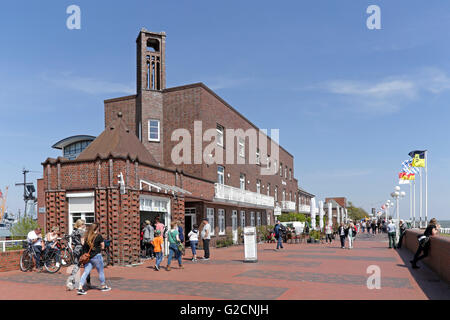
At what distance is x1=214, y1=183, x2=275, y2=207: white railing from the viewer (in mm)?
27778

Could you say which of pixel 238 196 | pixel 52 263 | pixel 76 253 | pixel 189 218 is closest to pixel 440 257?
pixel 76 253

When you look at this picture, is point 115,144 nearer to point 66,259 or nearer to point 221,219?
point 66,259

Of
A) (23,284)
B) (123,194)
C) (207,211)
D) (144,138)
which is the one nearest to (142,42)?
(144,138)

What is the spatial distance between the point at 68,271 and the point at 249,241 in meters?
6.33

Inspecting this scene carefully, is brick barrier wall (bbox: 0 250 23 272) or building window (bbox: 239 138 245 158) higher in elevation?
building window (bbox: 239 138 245 158)

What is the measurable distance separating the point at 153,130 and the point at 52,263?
15552mm

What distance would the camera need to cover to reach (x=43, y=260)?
556 inches

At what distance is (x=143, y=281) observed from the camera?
11.6 m

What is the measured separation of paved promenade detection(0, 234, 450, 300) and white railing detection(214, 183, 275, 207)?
40.9 ft

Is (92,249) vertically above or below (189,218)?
above

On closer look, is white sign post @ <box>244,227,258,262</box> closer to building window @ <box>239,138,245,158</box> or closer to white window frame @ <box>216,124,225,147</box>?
white window frame @ <box>216,124,225,147</box>

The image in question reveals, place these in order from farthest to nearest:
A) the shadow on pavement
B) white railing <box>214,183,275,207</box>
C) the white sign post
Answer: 1. white railing <box>214,183,275,207</box>
2. the white sign post
3. the shadow on pavement

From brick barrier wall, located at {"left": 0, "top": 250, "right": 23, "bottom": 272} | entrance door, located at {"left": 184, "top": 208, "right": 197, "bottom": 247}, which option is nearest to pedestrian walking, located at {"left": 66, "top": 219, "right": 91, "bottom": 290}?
brick barrier wall, located at {"left": 0, "top": 250, "right": 23, "bottom": 272}
